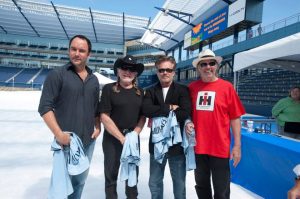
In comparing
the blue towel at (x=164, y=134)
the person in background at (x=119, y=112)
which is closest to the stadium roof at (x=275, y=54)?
the blue towel at (x=164, y=134)

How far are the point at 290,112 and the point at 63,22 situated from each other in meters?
47.3

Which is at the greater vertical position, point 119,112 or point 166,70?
point 166,70

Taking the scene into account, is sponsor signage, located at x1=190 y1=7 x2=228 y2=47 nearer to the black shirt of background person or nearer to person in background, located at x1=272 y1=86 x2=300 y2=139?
person in background, located at x1=272 y1=86 x2=300 y2=139

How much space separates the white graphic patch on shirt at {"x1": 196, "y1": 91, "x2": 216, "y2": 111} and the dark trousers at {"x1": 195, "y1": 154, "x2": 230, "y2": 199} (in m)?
0.51

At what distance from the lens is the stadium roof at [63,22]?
39719mm

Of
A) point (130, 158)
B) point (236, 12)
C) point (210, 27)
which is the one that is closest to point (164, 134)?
point (130, 158)

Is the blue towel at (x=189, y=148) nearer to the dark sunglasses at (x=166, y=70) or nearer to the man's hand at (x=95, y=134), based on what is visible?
the dark sunglasses at (x=166, y=70)

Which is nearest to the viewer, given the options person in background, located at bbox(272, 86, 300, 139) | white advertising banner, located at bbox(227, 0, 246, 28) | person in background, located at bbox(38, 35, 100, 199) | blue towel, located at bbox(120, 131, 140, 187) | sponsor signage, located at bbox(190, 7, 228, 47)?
person in background, located at bbox(38, 35, 100, 199)

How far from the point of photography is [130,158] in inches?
87.4

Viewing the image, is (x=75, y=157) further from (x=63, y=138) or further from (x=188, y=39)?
(x=188, y=39)

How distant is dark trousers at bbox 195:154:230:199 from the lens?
2301 mm

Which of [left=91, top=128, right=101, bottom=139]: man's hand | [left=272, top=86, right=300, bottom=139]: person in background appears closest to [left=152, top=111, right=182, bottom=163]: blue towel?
[left=91, top=128, right=101, bottom=139]: man's hand

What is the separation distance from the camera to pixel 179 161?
2.34m

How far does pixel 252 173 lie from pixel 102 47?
57.5 m
